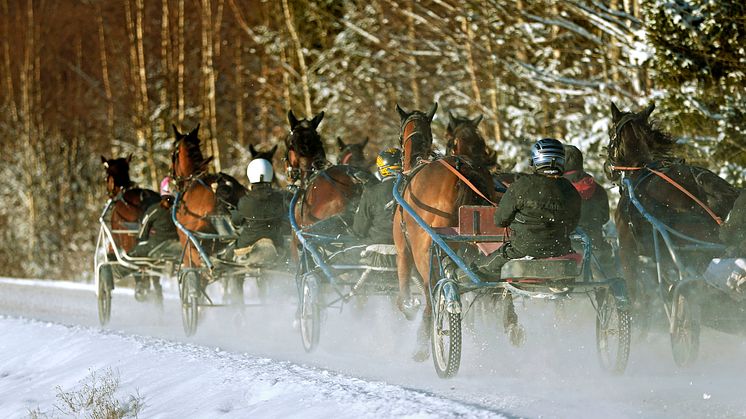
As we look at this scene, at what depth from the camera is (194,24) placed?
113 feet

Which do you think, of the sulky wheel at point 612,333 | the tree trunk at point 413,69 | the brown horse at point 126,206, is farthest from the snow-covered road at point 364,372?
the tree trunk at point 413,69

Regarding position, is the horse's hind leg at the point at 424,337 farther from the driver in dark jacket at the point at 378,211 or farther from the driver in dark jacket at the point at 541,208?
the driver in dark jacket at the point at 378,211

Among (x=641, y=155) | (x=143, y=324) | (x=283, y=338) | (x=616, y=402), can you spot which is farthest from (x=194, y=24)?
(x=616, y=402)

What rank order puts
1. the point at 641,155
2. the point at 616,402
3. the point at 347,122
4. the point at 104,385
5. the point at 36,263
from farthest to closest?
the point at 36,263, the point at 347,122, the point at 641,155, the point at 104,385, the point at 616,402

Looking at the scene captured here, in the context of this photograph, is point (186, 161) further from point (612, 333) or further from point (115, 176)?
point (612, 333)

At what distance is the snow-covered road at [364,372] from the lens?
676 centimetres

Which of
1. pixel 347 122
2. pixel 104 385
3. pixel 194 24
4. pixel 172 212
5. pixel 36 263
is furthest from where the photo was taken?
pixel 194 24

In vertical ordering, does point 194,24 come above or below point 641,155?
above

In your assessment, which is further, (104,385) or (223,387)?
(104,385)

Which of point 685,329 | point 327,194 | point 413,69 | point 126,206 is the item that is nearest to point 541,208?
point 685,329

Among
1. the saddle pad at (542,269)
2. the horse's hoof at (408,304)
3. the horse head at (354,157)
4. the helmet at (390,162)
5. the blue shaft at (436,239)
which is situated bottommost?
the horse's hoof at (408,304)

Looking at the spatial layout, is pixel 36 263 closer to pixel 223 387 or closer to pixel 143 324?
pixel 143 324

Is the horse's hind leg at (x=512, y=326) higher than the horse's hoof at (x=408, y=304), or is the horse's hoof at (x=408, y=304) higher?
the horse's hoof at (x=408, y=304)

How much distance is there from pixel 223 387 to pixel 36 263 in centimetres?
2588
